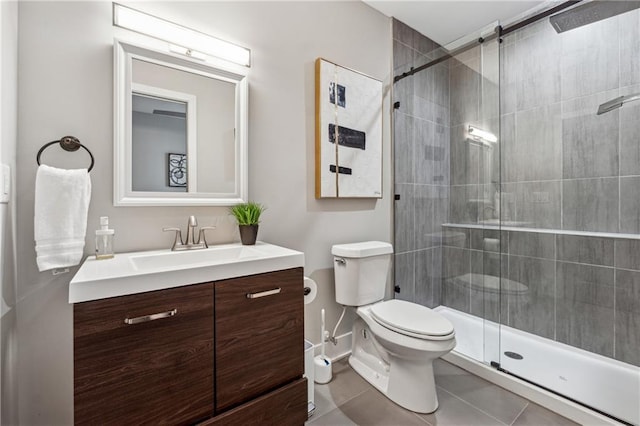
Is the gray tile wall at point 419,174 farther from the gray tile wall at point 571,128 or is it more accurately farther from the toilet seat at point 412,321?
the toilet seat at point 412,321

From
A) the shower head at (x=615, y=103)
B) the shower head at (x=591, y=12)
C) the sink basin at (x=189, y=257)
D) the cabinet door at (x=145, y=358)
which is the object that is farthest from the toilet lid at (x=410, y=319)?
the shower head at (x=591, y=12)

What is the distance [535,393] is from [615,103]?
194 centimetres

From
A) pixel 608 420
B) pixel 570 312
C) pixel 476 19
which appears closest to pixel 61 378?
pixel 608 420

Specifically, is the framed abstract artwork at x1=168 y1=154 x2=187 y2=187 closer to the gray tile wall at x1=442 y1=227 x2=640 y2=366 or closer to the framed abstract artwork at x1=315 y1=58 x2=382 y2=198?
the framed abstract artwork at x1=315 y1=58 x2=382 y2=198

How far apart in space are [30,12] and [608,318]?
3.44 metres

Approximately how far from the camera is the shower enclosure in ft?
6.17

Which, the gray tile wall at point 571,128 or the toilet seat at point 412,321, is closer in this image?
the toilet seat at point 412,321

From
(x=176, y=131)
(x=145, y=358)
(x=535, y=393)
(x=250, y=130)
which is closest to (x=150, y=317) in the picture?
(x=145, y=358)

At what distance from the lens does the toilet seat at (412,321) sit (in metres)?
1.46

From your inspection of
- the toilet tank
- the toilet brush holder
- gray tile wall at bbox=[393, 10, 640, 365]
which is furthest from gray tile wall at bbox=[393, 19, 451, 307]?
the toilet brush holder

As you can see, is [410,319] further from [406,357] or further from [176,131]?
[176,131]

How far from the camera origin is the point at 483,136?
2.11 metres

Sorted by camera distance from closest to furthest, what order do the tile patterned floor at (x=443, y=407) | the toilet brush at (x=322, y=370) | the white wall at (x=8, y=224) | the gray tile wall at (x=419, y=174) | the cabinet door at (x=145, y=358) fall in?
the cabinet door at (x=145, y=358)
the white wall at (x=8, y=224)
the tile patterned floor at (x=443, y=407)
the toilet brush at (x=322, y=370)
the gray tile wall at (x=419, y=174)

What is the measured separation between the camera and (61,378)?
1161 millimetres
